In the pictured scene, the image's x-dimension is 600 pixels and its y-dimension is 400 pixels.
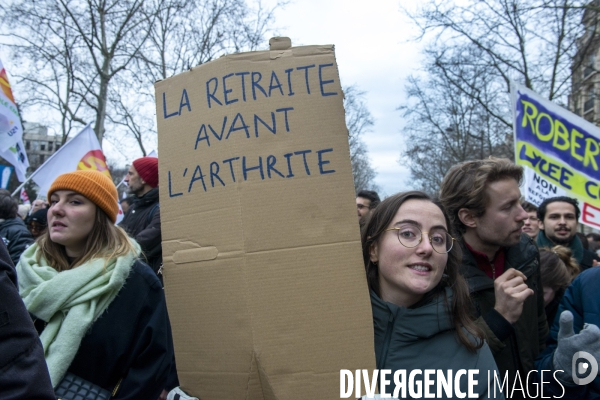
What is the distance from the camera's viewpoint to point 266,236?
63.8 inches

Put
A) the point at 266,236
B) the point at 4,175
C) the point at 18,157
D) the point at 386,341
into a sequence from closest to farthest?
the point at 266,236
the point at 386,341
the point at 18,157
the point at 4,175

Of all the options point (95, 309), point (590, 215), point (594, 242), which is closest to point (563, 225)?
point (590, 215)

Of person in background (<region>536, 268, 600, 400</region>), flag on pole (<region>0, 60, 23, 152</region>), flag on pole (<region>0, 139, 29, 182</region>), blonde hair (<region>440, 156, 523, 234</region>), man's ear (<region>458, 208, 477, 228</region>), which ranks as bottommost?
person in background (<region>536, 268, 600, 400</region>)

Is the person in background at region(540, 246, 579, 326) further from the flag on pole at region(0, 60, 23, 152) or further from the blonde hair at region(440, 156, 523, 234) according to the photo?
the flag on pole at region(0, 60, 23, 152)

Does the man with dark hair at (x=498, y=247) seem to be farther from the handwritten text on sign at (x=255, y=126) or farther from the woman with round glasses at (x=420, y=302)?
the handwritten text on sign at (x=255, y=126)

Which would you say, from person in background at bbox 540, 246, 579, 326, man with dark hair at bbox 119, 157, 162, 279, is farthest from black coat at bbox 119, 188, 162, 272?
person in background at bbox 540, 246, 579, 326

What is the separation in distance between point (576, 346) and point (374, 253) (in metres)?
0.90

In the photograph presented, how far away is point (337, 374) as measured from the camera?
1597mm

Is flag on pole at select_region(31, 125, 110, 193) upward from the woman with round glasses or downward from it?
upward

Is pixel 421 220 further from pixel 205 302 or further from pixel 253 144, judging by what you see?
pixel 205 302

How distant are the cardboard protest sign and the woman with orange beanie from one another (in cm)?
433

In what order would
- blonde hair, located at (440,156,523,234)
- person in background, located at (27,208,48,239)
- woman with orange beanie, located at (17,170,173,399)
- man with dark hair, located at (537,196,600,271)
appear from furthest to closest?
1. person in background, located at (27,208,48,239)
2. man with dark hair, located at (537,196,600,271)
3. blonde hair, located at (440,156,523,234)
4. woman with orange beanie, located at (17,170,173,399)

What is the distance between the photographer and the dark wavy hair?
72.8 inches

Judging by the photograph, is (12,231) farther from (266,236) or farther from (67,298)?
(266,236)
